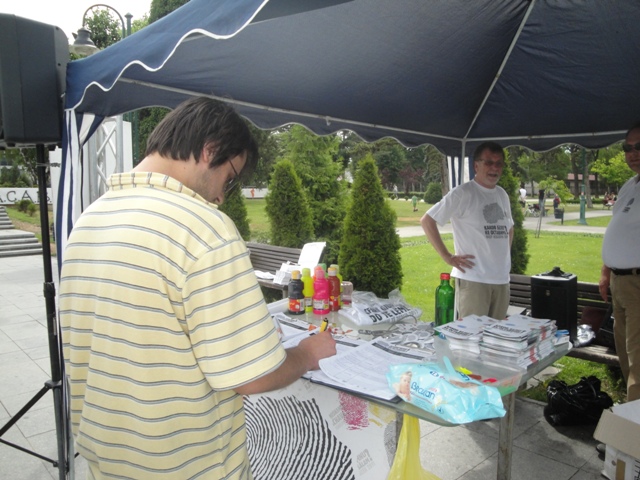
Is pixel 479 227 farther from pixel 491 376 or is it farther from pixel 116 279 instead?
pixel 116 279

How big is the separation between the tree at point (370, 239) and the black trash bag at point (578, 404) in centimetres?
332

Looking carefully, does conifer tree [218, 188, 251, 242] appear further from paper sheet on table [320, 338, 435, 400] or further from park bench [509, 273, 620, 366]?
paper sheet on table [320, 338, 435, 400]

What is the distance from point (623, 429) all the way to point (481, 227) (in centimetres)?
170

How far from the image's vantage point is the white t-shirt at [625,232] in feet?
9.87

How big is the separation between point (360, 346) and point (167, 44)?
1.44 m

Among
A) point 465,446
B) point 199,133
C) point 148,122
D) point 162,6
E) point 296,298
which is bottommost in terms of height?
point 465,446

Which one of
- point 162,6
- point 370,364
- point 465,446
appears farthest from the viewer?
point 162,6

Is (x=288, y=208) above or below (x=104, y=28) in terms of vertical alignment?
below

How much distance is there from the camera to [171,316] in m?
1.03

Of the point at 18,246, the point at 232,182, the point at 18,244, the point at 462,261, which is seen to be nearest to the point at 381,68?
the point at 462,261

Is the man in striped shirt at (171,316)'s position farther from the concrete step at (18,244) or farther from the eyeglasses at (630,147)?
the concrete step at (18,244)

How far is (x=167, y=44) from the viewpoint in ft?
5.89

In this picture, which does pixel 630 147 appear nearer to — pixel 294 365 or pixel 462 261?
pixel 462 261

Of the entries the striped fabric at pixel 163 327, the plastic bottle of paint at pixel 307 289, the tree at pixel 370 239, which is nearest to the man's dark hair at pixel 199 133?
the striped fabric at pixel 163 327
